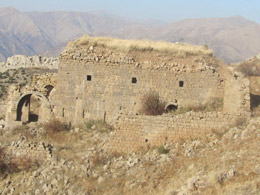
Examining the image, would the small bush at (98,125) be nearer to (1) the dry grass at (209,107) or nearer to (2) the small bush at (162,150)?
(1) the dry grass at (209,107)

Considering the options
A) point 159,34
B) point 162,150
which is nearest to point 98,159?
point 162,150

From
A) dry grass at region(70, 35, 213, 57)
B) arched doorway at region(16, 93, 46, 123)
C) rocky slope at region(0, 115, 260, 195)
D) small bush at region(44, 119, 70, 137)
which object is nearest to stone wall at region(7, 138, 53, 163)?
rocky slope at region(0, 115, 260, 195)

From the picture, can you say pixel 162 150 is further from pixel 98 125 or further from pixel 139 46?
pixel 139 46

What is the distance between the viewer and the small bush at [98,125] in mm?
14034

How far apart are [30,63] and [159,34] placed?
3110 inches

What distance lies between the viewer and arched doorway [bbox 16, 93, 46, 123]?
1585 cm

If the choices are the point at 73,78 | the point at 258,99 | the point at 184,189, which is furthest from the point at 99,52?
the point at 184,189

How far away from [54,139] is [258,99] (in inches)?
289

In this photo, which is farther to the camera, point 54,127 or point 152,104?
point 54,127

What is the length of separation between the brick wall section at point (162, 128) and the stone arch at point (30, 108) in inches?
179

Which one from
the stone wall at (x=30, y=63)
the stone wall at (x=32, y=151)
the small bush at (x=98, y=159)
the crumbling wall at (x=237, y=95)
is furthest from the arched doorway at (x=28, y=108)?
the stone wall at (x=30, y=63)

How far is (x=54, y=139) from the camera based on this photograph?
1370cm

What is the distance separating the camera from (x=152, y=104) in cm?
1397

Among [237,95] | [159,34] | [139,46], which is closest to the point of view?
[237,95]
